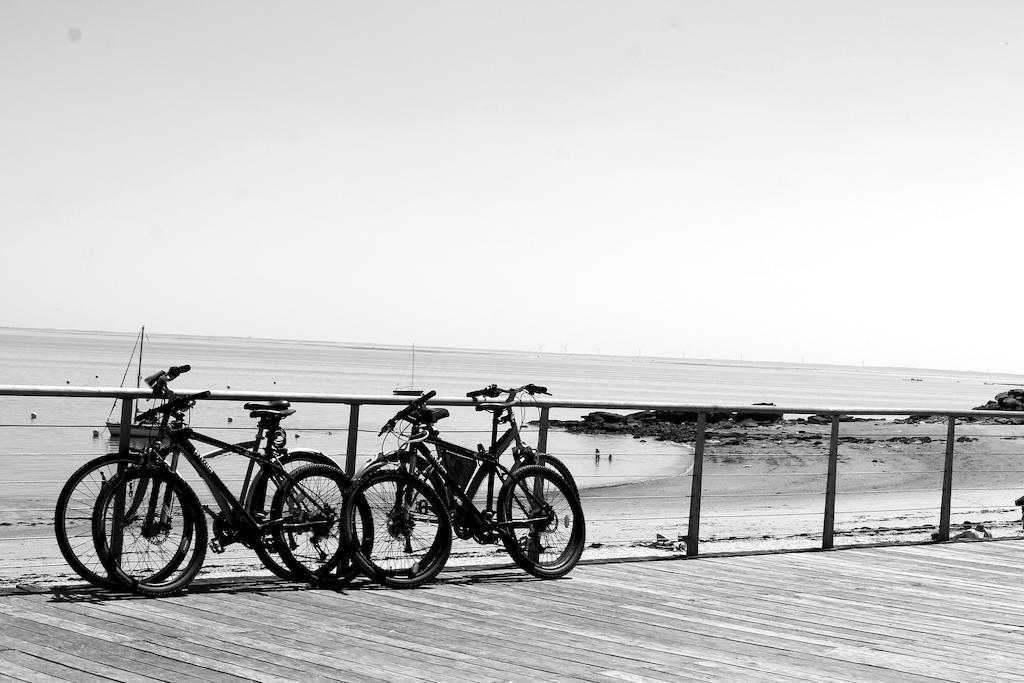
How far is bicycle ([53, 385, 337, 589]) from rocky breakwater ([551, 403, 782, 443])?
39064 millimetres

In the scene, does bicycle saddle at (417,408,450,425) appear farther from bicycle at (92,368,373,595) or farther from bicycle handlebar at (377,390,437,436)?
bicycle at (92,368,373,595)

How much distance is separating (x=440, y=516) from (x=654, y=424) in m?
46.7

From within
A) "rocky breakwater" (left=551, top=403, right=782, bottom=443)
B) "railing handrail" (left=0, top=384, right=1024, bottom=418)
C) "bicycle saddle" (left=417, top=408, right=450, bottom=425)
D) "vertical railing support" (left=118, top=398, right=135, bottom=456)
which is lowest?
"rocky breakwater" (left=551, top=403, right=782, bottom=443)

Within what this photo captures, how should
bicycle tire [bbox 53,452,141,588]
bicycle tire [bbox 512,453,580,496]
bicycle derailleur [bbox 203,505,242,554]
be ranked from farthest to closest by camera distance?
bicycle tire [bbox 512,453,580,496] → bicycle derailleur [bbox 203,505,242,554] → bicycle tire [bbox 53,452,141,588]

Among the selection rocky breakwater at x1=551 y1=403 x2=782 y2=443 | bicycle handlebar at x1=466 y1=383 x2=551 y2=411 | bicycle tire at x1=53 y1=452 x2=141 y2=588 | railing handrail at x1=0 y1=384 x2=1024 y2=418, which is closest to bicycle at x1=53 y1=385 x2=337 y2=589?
bicycle tire at x1=53 y1=452 x2=141 y2=588

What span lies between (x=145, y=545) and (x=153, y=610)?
45 centimetres

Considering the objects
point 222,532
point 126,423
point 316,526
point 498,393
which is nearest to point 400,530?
point 316,526

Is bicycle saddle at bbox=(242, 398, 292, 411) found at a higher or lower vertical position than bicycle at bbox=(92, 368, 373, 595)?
higher

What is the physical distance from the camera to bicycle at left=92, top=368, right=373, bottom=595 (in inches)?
213

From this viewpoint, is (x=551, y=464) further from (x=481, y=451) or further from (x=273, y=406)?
(x=273, y=406)

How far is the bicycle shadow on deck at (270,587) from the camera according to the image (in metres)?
5.32

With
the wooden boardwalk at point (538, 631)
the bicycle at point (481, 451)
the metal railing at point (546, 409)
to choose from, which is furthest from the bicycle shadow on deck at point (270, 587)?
the metal railing at point (546, 409)

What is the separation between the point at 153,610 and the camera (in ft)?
16.7

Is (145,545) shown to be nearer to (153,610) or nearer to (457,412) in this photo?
(153,610)
